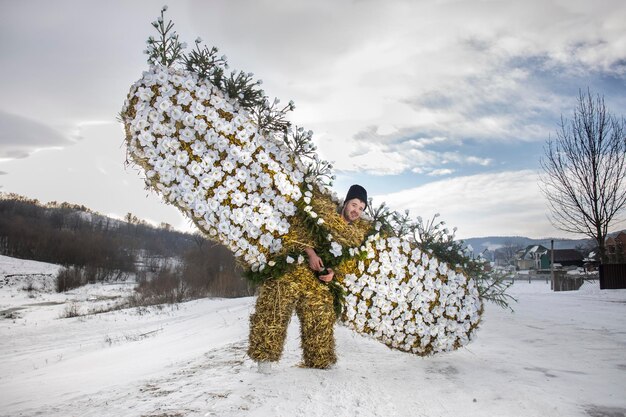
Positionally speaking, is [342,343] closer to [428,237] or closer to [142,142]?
[428,237]

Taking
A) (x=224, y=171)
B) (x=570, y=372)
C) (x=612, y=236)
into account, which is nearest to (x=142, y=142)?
(x=224, y=171)

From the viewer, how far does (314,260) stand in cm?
458

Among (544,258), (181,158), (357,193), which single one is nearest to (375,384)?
(357,193)

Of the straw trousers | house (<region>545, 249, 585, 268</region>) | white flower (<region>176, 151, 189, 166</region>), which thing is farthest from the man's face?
house (<region>545, 249, 585, 268</region>)

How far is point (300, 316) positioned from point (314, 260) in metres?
0.78

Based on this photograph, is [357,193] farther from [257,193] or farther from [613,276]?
[613,276]

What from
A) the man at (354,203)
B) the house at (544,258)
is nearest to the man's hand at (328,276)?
the man at (354,203)

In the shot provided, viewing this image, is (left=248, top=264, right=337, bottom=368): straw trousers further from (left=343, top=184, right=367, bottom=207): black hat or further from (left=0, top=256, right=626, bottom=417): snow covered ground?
(left=343, top=184, right=367, bottom=207): black hat

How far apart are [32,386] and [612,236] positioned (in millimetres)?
67750

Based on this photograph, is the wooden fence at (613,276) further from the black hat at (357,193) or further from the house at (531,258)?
the house at (531,258)

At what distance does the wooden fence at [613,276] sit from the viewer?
66.4ft

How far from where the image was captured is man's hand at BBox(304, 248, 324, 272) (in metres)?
4.59

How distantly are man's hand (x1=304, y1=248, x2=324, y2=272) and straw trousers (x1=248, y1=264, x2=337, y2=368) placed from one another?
0.13m

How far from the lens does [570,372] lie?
491 cm
